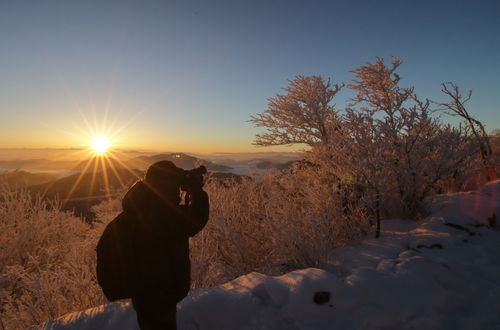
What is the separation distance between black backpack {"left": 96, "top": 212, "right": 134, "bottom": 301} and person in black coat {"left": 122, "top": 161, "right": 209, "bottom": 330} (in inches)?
0.8

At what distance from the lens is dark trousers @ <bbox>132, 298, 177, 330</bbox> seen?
56.6 inches

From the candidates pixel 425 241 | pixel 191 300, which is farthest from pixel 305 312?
pixel 425 241

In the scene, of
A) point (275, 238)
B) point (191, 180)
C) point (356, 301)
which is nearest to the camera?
point (191, 180)

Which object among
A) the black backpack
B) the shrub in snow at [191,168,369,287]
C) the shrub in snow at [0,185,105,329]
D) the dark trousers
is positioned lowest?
the shrub in snow at [0,185,105,329]

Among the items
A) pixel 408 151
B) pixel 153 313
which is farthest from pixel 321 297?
pixel 408 151

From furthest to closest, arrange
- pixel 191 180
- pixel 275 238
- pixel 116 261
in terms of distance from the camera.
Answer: pixel 275 238 < pixel 191 180 < pixel 116 261

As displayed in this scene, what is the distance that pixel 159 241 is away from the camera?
4.67 feet

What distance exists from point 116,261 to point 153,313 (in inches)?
14.5

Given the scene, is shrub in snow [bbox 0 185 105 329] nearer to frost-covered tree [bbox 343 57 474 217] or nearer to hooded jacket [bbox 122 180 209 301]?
hooded jacket [bbox 122 180 209 301]

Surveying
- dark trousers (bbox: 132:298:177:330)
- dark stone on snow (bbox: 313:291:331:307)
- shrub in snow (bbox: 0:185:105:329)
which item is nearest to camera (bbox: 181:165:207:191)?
dark trousers (bbox: 132:298:177:330)

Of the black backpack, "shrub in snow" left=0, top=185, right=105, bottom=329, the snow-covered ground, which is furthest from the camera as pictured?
"shrub in snow" left=0, top=185, right=105, bottom=329

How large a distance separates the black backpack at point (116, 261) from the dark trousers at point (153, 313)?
117 mm

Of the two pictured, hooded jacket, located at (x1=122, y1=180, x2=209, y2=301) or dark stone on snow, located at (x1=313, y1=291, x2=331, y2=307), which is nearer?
hooded jacket, located at (x1=122, y1=180, x2=209, y2=301)

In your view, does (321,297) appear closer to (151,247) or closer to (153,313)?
(153,313)
